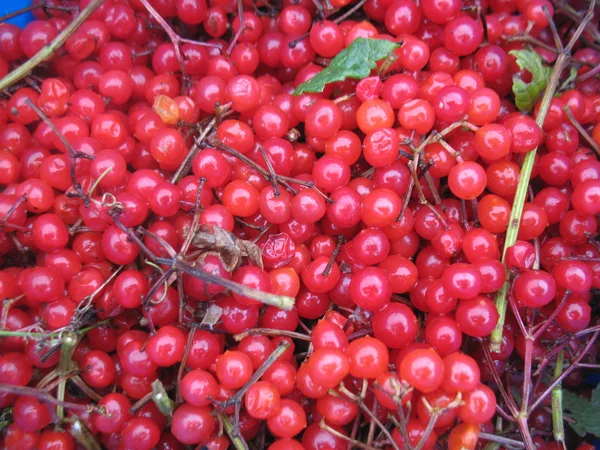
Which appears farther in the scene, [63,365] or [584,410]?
[584,410]

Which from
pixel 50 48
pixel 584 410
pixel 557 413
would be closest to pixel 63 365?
pixel 50 48

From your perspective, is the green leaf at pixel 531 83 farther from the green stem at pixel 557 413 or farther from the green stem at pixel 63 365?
the green stem at pixel 63 365

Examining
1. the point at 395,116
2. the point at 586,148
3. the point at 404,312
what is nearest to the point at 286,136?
the point at 395,116

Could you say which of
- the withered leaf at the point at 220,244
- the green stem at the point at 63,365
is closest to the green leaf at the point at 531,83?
the withered leaf at the point at 220,244

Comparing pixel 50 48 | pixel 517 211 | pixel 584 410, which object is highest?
pixel 50 48

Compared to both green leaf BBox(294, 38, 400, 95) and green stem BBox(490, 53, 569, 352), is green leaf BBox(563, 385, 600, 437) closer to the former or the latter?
green stem BBox(490, 53, 569, 352)

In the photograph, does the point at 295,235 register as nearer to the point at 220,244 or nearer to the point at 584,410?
the point at 220,244

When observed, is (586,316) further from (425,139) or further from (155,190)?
(155,190)
